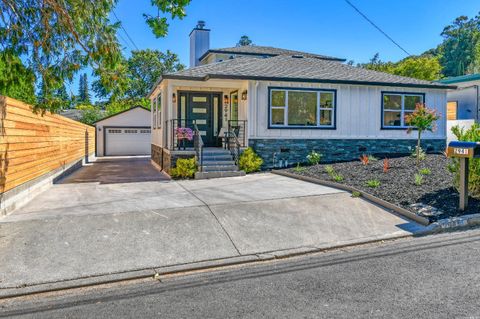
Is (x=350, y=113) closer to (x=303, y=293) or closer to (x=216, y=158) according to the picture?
(x=216, y=158)

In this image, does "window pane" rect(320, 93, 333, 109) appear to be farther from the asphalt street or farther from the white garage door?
the white garage door

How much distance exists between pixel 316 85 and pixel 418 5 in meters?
6.97

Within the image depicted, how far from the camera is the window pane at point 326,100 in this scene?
48.1ft

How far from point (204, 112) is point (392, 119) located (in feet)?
25.1

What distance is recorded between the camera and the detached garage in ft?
93.5

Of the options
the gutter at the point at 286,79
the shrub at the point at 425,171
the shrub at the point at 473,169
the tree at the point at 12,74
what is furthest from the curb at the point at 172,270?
the gutter at the point at 286,79

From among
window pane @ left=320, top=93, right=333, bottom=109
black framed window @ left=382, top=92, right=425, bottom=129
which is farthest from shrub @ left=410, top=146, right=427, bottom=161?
window pane @ left=320, top=93, right=333, bottom=109

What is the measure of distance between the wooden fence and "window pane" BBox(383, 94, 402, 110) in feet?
40.4

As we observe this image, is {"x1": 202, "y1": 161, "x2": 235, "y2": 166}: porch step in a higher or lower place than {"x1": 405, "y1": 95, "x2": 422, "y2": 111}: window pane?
lower

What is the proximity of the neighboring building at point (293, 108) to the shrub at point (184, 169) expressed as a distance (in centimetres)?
56

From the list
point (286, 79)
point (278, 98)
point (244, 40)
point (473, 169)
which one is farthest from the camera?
point (244, 40)

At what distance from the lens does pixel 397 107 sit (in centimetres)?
1577

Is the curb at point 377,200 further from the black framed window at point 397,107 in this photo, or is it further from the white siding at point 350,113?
the black framed window at point 397,107

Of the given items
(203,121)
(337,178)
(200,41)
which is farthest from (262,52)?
(337,178)
